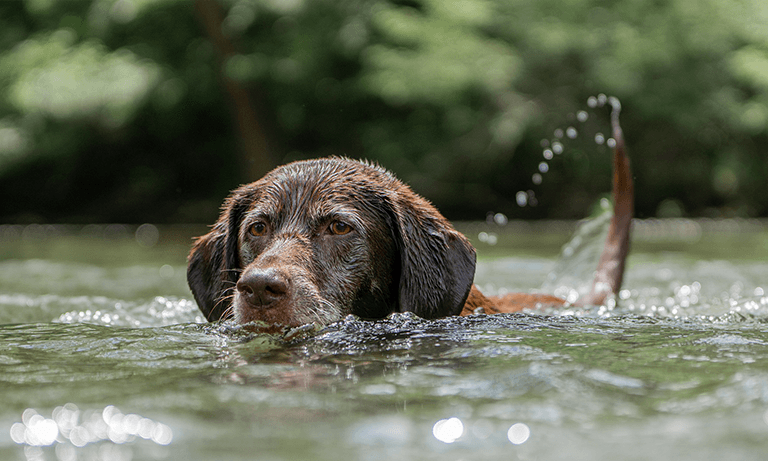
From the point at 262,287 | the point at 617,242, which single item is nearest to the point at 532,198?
Answer: the point at 617,242

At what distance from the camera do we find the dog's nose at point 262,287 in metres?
3.18

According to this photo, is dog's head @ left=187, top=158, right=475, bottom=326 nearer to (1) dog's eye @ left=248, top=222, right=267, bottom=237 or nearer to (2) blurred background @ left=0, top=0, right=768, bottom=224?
(1) dog's eye @ left=248, top=222, right=267, bottom=237

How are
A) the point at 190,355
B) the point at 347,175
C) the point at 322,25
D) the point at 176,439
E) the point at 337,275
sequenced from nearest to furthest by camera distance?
the point at 176,439 < the point at 190,355 < the point at 337,275 < the point at 347,175 < the point at 322,25

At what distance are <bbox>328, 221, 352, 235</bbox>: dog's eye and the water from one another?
17.4 inches

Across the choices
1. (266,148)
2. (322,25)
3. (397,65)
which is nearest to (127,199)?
(266,148)

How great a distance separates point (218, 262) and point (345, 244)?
0.83 meters

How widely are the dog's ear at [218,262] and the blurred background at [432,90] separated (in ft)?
39.9

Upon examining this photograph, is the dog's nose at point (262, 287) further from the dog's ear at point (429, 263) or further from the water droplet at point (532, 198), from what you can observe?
the water droplet at point (532, 198)

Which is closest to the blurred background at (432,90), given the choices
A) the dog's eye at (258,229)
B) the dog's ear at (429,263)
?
the dog's ear at (429,263)

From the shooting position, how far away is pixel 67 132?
1923cm

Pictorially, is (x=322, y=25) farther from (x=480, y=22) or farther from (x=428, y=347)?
(x=428, y=347)

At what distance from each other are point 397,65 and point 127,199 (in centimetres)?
845

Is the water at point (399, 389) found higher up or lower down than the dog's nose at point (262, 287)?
lower down

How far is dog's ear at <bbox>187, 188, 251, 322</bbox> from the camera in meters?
4.11
